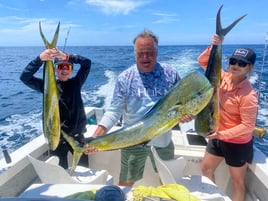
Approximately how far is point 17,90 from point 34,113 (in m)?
5.41

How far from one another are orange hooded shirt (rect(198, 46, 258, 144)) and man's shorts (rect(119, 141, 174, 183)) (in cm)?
49

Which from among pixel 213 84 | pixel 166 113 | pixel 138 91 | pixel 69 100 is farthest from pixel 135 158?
pixel 213 84

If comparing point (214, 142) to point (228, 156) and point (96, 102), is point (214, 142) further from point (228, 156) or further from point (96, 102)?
point (96, 102)

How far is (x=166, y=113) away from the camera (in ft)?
5.34

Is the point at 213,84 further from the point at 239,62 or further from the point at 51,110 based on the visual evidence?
the point at 51,110

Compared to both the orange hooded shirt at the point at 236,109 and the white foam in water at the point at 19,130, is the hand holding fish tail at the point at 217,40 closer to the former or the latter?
the orange hooded shirt at the point at 236,109

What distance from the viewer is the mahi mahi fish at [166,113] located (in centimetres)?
155

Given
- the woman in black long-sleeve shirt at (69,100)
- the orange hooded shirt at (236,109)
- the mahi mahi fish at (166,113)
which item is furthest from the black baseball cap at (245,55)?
the woman in black long-sleeve shirt at (69,100)

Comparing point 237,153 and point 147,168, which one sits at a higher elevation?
point 237,153

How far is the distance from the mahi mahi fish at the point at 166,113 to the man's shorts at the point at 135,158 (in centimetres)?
73

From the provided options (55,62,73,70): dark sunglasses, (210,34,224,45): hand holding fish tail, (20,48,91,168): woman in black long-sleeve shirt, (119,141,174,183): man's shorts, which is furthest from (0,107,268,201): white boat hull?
(210,34,224,45): hand holding fish tail

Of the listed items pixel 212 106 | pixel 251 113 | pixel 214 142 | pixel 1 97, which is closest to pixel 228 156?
pixel 214 142

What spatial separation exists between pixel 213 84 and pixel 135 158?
3.61ft

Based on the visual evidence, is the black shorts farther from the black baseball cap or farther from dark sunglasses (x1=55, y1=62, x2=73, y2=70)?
dark sunglasses (x1=55, y1=62, x2=73, y2=70)
